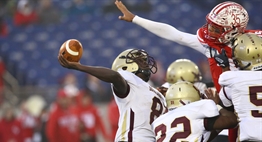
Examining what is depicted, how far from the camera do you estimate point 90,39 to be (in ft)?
39.9

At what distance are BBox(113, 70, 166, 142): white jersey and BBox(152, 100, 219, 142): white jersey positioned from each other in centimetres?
32

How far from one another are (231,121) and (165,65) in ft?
24.0

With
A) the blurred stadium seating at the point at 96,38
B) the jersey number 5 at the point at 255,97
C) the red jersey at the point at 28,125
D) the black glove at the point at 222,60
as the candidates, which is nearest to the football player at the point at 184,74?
the black glove at the point at 222,60

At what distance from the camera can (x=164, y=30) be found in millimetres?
4859

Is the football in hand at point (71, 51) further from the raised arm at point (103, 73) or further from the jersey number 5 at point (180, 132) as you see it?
the jersey number 5 at point (180, 132)

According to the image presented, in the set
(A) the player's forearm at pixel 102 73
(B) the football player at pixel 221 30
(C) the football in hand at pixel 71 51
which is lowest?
(A) the player's forearm at pixel 102 73

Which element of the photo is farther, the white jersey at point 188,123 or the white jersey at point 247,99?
the white jersey at point 188,123

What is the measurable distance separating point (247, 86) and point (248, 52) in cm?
24

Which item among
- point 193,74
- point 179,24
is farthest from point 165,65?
point 193,74

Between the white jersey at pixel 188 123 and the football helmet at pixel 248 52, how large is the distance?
344 millimetres

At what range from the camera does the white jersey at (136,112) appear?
423 centimetres

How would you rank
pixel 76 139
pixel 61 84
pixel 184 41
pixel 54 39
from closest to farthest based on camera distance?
pixel 184 41
pixel 76 139
pixel 61 84
pixel 54 39

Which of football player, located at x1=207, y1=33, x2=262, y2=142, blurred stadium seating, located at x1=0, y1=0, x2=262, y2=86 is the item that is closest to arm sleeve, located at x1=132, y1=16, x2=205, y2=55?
football player, located at x1=207, y1=33, x2=262, y2=142

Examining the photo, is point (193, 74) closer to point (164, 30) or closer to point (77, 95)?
point (164, 30)
